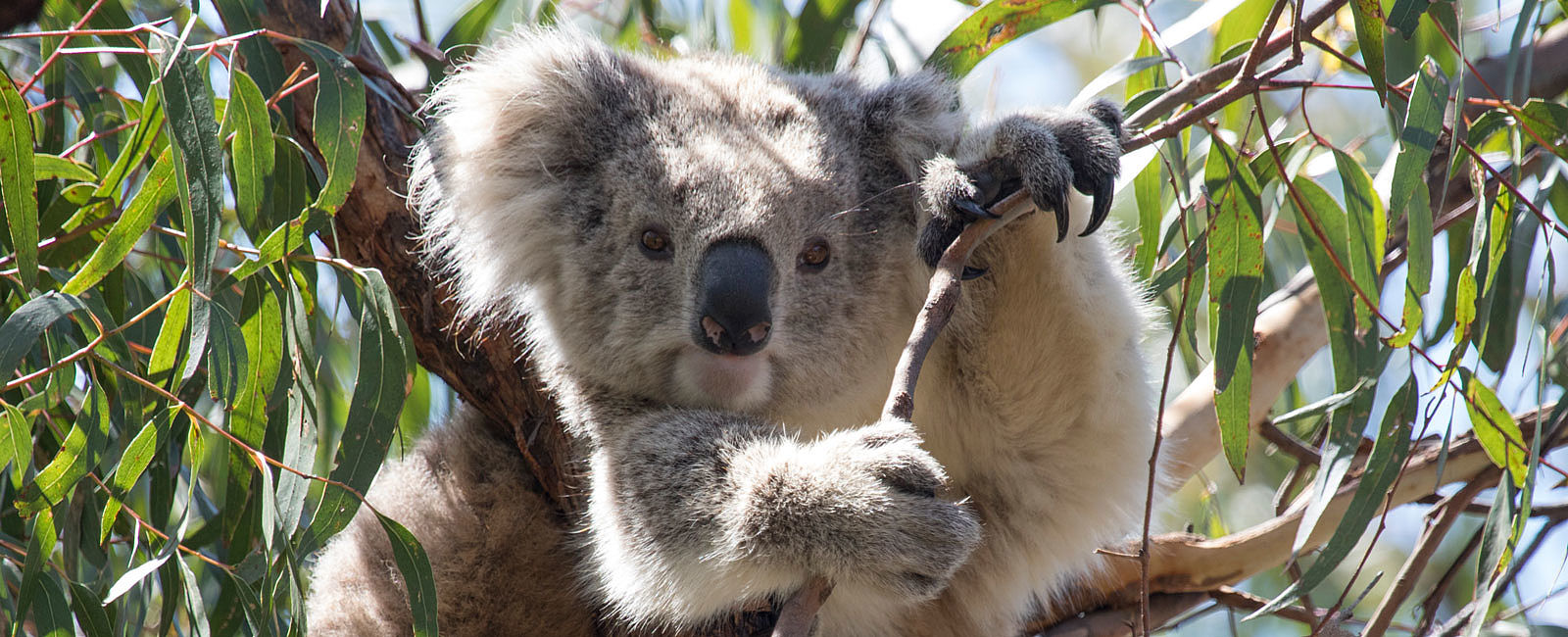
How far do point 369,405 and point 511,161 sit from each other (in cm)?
60

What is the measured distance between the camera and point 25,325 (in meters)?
1.59

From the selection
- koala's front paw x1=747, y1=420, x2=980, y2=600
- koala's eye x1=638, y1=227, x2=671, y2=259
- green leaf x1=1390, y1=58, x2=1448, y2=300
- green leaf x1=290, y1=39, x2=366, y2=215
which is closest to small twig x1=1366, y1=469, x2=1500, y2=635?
green leaf x1=1390, y1=58, x2=1448, y2=300

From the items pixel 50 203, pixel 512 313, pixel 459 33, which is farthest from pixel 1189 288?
pixel 50 203

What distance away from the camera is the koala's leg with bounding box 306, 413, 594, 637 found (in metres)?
2.39

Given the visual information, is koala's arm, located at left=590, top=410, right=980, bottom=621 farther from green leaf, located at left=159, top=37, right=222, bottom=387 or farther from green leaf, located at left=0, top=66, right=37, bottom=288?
green leaf, located at left=0, top=66, right=37, bottom=288

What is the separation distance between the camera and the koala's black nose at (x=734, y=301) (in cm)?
175

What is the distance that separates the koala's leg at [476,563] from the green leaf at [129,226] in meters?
0.84

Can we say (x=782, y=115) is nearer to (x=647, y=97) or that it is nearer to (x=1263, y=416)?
(x=647, y=97)

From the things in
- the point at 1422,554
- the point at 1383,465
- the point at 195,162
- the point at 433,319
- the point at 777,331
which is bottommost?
the point at 1422,554

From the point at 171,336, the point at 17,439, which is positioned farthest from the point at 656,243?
the point at 17,439

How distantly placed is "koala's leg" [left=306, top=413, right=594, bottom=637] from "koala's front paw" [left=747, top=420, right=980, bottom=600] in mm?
782

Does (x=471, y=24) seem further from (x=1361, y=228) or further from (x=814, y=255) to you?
(x=1361, y=228)

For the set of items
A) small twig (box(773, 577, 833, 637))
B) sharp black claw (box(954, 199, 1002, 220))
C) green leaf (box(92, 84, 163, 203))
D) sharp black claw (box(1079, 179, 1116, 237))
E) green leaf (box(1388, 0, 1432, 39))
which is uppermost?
green leaf (box(92, 84, 163, 203))

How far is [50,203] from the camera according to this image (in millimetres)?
2312
